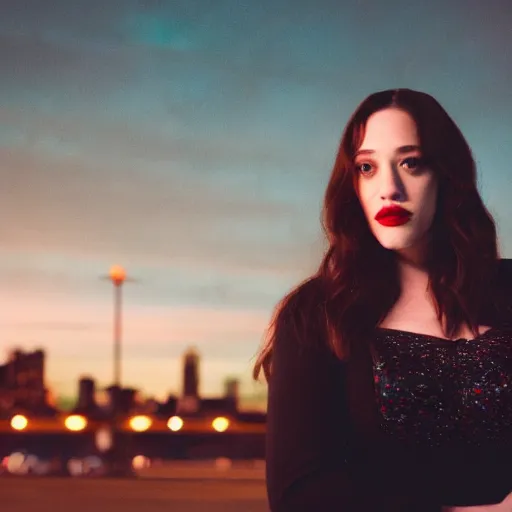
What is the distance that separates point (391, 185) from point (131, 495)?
66.0 feet

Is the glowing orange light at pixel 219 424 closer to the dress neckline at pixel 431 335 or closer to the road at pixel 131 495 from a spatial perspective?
the road at pixel 131 495

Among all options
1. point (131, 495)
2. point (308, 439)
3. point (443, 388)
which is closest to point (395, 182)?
point (443, 388)

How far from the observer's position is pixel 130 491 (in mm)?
23156

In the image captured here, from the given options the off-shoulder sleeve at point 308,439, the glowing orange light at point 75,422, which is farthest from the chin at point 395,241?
the glowing orange light at point 75,422

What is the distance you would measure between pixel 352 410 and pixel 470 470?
27 cm

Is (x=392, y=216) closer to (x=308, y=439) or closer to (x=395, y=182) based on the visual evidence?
(x=395, y=182)

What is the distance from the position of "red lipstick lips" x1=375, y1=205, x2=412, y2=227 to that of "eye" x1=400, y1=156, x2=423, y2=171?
108 mm

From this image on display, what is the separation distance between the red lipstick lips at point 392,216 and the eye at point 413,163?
0.35 feet

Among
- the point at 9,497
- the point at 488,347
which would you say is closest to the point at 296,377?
the point at 488,347

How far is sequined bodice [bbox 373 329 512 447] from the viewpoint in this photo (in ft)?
7.42

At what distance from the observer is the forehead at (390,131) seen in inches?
97.6

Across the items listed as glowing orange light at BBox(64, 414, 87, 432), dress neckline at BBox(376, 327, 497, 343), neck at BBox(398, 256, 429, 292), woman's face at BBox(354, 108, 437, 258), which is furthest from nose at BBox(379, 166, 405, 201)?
glowing orange light at BBox(64, 414, 87, 432)

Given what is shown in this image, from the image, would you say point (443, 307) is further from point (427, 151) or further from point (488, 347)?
point (427, 151)

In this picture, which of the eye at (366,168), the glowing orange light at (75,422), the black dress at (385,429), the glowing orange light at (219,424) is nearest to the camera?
the black dress at (385,429)
